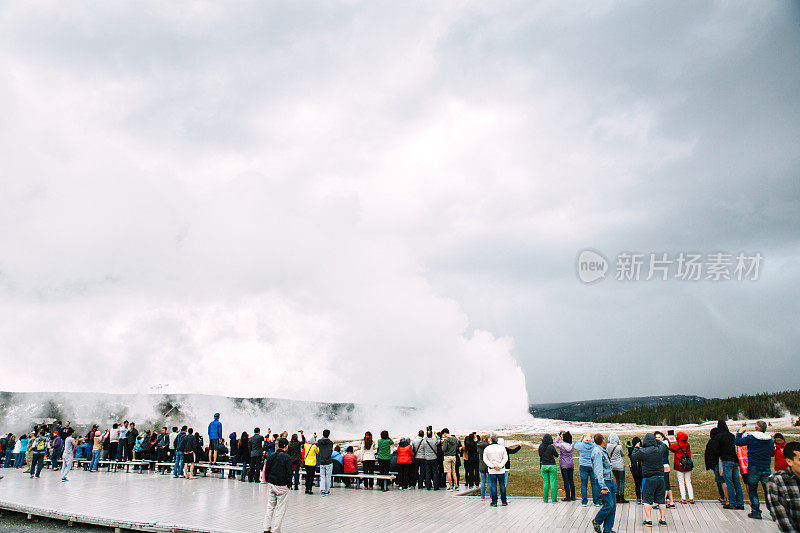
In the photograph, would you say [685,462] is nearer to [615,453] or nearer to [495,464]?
[615,453]

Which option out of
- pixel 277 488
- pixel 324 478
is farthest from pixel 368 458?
pixel 277 488

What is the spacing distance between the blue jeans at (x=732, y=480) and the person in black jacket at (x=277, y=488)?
1060 cm

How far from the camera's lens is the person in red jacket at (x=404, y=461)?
60.8 feet

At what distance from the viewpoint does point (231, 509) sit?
1409 centimetres

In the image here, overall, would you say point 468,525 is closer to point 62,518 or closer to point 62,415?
point 62,518

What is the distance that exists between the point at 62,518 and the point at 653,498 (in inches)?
561

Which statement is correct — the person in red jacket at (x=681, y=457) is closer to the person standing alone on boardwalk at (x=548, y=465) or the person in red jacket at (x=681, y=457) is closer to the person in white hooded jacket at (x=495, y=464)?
the person standing alone on boardwalk at (x=548, y=465)

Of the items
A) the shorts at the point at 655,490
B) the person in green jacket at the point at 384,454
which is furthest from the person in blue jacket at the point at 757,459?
the person in green jacket at the point at 384,454

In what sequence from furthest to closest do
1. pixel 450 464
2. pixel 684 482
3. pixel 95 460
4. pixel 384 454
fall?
1. pixel 95 460
2. pixel 384 454
3. pixel 450 464
4. pixel 684 482

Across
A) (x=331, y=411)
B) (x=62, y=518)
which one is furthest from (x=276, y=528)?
(x=331, y=411)

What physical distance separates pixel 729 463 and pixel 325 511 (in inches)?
409

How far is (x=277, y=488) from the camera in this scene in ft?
36.7

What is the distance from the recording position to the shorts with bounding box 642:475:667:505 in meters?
10.9

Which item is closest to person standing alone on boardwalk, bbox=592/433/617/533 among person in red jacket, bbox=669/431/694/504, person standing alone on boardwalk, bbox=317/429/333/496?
person in red jacket, bbox=669/431/694/504
